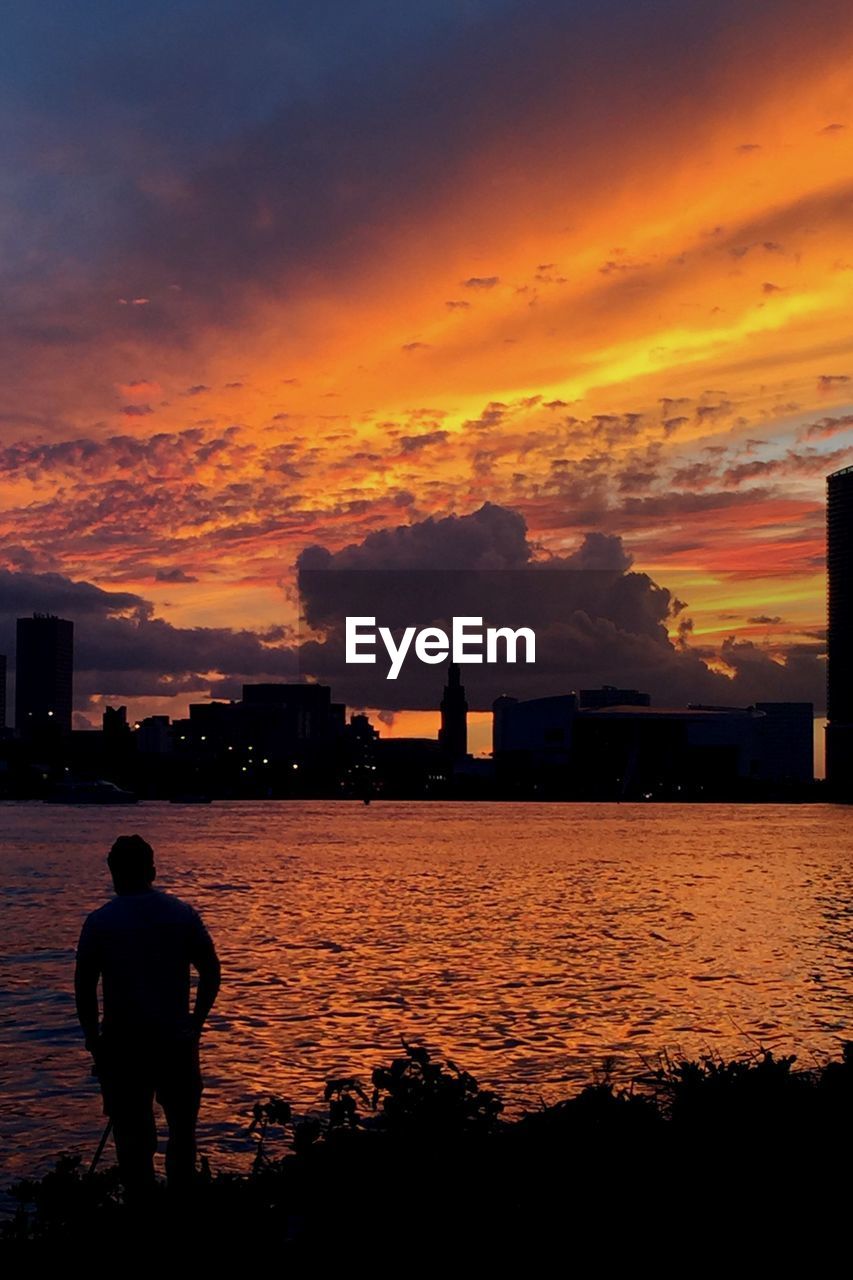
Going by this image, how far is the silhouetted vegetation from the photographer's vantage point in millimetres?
10289

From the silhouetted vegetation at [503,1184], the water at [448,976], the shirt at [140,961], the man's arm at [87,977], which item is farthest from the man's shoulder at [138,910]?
the water at [448,976]

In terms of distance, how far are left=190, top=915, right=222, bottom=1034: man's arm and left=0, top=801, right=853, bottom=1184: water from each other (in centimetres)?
589

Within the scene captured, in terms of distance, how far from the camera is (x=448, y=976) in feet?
114

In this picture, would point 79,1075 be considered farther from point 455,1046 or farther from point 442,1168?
point 442,1168

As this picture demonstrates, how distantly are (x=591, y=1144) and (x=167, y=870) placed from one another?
78945mm

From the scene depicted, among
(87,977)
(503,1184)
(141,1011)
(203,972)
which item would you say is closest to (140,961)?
(141,1011)

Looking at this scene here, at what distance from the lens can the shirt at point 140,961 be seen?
1108cm

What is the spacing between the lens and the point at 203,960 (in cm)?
1152

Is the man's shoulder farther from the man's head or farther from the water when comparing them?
the water

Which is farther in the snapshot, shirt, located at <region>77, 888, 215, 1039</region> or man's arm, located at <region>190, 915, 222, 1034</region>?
man's arm, located at <region>190, 915, 222, 1034</region>

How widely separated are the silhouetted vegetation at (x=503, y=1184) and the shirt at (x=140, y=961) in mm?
1159

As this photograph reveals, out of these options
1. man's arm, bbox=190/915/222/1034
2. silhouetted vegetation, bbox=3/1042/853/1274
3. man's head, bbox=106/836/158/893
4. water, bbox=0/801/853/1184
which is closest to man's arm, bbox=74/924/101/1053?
man's head, bbox=106/836/158/893

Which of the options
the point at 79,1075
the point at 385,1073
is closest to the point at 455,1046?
the point at 79,1075

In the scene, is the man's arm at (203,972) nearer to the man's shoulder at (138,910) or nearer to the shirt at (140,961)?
the shirt at (140,961)
